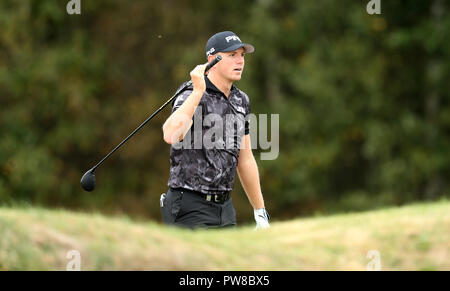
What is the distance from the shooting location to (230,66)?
284 inches

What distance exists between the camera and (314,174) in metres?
27.3

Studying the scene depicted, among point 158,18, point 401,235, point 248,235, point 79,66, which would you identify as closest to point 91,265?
point 248,235

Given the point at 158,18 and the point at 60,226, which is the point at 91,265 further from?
the point at 158,18

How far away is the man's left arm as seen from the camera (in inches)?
297

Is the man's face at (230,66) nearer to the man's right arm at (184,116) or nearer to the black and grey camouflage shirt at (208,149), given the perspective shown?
the black and grey camouflage shirt at (208,149)

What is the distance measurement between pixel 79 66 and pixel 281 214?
Answer: 8947mm

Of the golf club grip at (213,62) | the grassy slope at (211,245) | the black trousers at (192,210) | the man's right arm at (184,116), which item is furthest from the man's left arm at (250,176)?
the grassy slope at (211,245)

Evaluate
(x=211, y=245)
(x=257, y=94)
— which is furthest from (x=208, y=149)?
(x=257, y=94)

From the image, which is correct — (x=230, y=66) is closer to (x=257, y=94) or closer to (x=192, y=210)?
(x=192, y=210)

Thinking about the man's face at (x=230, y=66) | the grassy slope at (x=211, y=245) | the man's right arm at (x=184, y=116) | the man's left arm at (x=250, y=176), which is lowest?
the grassy slope at (x=211, y=245)

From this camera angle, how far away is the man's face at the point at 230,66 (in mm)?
7191

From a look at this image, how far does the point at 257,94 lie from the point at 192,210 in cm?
2193

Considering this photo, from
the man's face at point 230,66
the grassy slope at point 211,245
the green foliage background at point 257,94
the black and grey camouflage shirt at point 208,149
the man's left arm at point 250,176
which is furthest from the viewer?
the green foliage background at point 257,94

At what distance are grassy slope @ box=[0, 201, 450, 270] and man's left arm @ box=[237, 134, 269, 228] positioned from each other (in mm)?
1808
